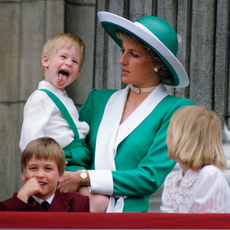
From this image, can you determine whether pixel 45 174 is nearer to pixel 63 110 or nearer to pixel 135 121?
pixel 63 110

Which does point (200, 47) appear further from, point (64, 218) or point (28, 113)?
point (64, 218)

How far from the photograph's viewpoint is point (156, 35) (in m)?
2.57

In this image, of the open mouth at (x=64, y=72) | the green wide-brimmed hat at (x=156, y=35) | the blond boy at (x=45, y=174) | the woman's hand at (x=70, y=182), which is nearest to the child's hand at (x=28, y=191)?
the blond boy at (x=45, y=174)

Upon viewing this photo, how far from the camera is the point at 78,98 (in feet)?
12.4

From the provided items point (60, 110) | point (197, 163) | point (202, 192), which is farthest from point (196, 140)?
point (60, 110)

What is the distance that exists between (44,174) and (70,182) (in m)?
0.24

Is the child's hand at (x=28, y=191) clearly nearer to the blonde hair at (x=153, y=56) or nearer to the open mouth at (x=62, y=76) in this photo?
the open mouth at (x=62, y=76)

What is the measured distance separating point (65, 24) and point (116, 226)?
249 centimetres

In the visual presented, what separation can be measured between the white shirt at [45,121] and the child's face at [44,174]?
224 millimetres

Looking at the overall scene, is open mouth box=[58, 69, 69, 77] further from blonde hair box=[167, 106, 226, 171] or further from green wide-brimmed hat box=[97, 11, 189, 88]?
blonde hair box=[167, 106, 226, 171]

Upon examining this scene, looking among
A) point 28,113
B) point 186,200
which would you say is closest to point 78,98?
point 28,113

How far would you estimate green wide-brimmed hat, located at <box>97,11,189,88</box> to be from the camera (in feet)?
8.14

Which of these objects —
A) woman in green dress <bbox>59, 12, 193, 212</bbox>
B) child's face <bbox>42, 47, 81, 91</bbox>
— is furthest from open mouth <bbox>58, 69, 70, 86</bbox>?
woman in green dress <bbox>59, 12, 193, 212</bbox>

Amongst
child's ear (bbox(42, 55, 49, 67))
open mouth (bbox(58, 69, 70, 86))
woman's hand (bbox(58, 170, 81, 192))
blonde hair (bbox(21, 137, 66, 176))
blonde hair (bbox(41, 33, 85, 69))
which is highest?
blonde hair (bbox(41, 33, 85, 69))
